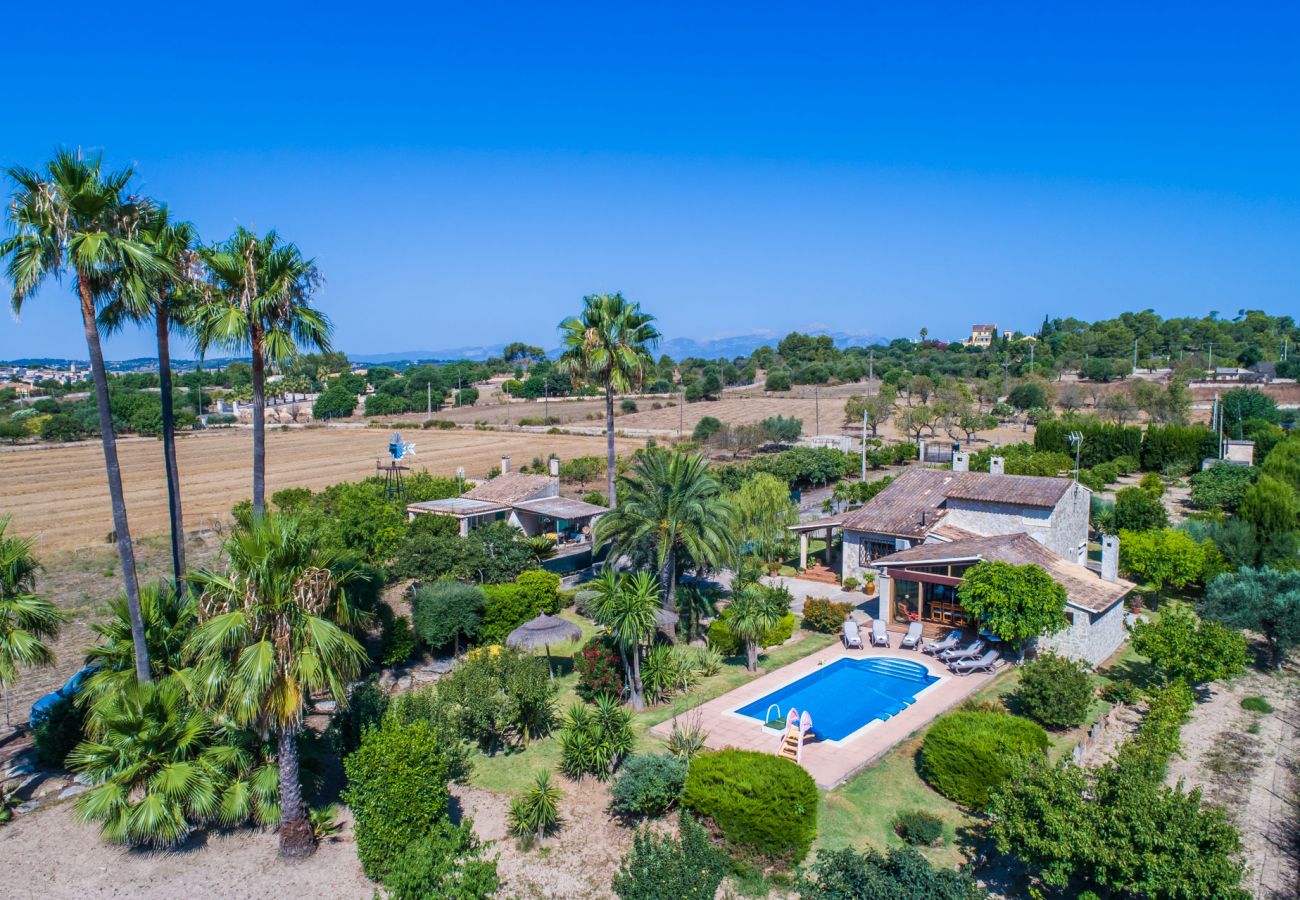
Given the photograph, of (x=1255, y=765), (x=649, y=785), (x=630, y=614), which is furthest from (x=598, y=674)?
(x=1255, y=765)

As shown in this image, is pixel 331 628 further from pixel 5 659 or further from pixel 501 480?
pixel 501 480

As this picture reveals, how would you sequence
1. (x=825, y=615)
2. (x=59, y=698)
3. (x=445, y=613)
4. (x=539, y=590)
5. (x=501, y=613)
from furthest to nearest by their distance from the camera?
(x=825, y=615) → (x=539, y=590) → (x=501, y=613) → (x=445, y=613) → (x=59, y=698)

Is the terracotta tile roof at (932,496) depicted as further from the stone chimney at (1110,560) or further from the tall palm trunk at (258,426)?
the tall palm trunk at (258,426)

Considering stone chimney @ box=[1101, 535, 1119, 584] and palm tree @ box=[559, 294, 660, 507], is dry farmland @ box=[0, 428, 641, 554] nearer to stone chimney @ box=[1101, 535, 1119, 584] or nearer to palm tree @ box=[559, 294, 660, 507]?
palm tree @ box=[559, 294, 660, 507]

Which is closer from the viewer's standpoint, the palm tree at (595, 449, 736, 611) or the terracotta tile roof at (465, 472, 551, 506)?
the palm tree at (595, 449, 736, 611)

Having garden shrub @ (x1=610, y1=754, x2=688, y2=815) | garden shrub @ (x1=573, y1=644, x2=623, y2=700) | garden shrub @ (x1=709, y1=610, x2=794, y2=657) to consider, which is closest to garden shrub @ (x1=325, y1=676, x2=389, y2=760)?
garden shrub @ (x1=610, y1=754, x2=688, y2=815)

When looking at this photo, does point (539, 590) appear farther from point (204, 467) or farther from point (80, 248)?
point (204, 467)
